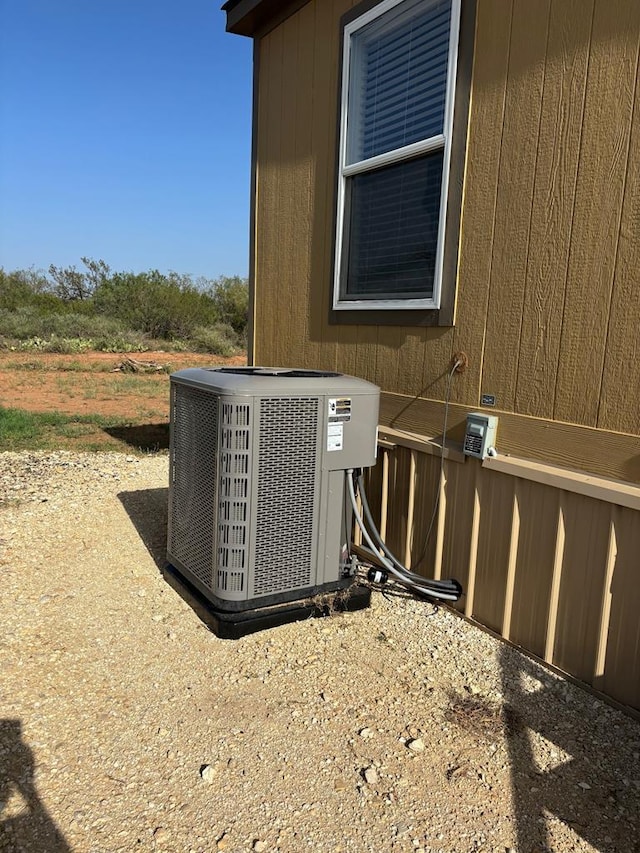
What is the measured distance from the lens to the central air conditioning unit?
266cm

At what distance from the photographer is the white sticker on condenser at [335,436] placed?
2.84m

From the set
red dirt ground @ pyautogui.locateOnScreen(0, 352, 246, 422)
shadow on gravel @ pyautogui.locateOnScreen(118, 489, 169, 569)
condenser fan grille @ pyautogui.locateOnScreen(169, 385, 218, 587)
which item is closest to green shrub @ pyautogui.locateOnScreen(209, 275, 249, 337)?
red dirt ground @ pyautogui.locateOnScreen(0, 352, 246, 422)

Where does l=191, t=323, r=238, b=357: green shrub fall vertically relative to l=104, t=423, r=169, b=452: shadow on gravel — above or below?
above

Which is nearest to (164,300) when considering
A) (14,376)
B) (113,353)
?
(113,353)

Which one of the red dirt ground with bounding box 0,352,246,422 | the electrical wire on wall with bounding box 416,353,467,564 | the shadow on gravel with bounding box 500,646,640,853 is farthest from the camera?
the red dirt ground with bounding box 0,352,246,422

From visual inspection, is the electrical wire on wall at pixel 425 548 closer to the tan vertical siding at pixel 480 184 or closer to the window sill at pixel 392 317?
the tan vertical siding at pixel 480 184

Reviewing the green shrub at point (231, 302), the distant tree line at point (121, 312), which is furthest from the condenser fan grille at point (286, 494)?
the green shrub at point (231, 302)

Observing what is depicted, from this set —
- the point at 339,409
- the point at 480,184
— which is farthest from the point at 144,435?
the point at 480,184

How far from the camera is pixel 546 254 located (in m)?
2.55

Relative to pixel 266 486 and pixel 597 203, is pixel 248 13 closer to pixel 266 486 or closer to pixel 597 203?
pixel 597 203

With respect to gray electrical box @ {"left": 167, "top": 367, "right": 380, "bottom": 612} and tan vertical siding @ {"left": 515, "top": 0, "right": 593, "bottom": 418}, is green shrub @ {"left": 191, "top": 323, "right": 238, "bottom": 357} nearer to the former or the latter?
gray electrical box @ {"left": 167, "top": 367, "right": 380, "bottom": 612}

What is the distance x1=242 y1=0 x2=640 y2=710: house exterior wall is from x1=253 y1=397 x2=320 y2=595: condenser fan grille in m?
0.70

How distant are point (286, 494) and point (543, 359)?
1.27 metres

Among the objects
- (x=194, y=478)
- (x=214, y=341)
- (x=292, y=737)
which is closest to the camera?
(x=292, y=737)
